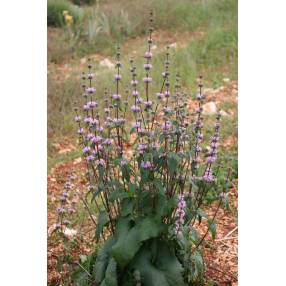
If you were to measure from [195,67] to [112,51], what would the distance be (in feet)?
3.17

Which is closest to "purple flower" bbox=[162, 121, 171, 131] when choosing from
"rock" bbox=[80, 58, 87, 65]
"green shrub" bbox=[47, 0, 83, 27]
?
"rock" bbox=[80, 58, 87, 65]

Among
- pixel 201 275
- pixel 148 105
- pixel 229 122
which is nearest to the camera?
pixel 148 105

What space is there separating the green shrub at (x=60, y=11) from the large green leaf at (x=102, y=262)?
3782 millimetres

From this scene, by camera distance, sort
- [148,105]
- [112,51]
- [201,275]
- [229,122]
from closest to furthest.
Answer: [148,105] < [201,275] < [229,122] < [112,51]

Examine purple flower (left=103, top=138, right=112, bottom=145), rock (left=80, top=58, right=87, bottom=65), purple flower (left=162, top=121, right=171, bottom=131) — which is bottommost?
purple flower (left=103, top=138, right=112, bottom=145)

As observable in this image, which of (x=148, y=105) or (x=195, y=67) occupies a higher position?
(x=195, y=67)

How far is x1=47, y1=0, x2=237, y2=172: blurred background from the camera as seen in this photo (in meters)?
5.09

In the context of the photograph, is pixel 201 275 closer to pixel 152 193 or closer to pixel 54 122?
pixel 152 193

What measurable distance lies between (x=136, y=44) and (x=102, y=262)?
351 centimetres

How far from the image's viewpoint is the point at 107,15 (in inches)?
236

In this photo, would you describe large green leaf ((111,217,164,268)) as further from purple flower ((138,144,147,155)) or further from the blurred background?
the blurred background

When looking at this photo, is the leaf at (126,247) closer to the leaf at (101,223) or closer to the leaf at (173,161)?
the leaf at (101,223)

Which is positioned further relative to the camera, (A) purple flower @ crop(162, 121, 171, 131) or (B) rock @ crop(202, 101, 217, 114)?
(B) rock @ crop(202, 101, 217, 114)
